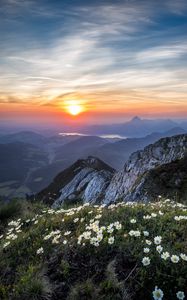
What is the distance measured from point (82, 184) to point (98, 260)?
173ft

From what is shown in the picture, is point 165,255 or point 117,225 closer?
point 165,255

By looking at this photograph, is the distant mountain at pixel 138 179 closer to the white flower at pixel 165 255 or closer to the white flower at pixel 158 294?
the white flower at pixel 165 255

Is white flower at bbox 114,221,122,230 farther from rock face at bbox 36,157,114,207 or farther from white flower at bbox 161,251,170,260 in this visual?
rock face at bbox 36,157,114,207

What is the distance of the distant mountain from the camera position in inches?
1099

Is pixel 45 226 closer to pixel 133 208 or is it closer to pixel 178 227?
pixel 133 208

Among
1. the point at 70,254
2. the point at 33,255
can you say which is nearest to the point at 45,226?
the point at 33,255

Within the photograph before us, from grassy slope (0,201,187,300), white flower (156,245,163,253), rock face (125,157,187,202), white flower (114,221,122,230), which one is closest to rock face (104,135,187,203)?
rock face (125,157,187,202)

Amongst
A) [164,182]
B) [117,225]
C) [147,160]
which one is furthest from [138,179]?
[117,225]

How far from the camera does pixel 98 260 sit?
805 centimetres

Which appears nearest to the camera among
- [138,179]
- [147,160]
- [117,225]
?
[117,225]

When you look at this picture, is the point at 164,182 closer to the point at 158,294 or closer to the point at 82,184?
the point at 158,294

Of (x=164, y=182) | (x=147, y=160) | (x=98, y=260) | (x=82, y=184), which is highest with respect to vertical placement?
(x=98, y=260)

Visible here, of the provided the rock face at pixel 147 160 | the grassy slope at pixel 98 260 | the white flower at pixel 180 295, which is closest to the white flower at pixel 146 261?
the grassy slope at pixel 98 260

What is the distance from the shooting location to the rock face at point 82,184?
5083 cm
